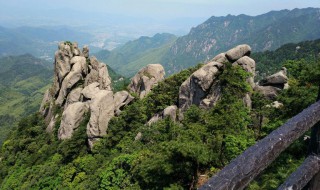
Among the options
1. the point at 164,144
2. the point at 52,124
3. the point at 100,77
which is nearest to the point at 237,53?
Result: the point at 164,144

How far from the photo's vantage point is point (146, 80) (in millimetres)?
57250

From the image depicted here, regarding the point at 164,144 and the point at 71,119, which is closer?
the point at 164,144

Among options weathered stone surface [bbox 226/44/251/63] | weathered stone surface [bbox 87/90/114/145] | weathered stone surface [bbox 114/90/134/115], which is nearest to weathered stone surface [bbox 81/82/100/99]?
weathered stone surface [bbox 87/90/114/145]

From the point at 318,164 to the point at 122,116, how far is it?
142ft

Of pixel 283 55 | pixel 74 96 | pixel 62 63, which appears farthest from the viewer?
pixel 283 55

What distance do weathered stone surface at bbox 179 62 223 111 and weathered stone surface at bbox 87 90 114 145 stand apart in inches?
463

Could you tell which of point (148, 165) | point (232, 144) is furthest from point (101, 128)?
point (232, 144)

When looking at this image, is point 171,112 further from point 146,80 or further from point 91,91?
point 91,91

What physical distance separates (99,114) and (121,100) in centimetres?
489

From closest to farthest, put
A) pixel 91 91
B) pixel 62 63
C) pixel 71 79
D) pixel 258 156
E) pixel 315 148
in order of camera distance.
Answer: pixel 258 156
pixel 315 148
pixel 91 91
pixel 71 79
pixel 62 63

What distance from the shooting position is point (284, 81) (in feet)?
136

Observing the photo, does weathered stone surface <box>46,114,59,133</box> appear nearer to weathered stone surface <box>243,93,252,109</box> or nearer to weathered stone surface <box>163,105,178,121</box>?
weathered stone surface <box>163,105,178,121</box>

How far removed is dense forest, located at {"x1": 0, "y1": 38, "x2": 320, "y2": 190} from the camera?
2348 centimetres

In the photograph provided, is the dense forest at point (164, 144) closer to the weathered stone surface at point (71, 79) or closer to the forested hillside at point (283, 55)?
the weathered stone surface at point (71, 79)
